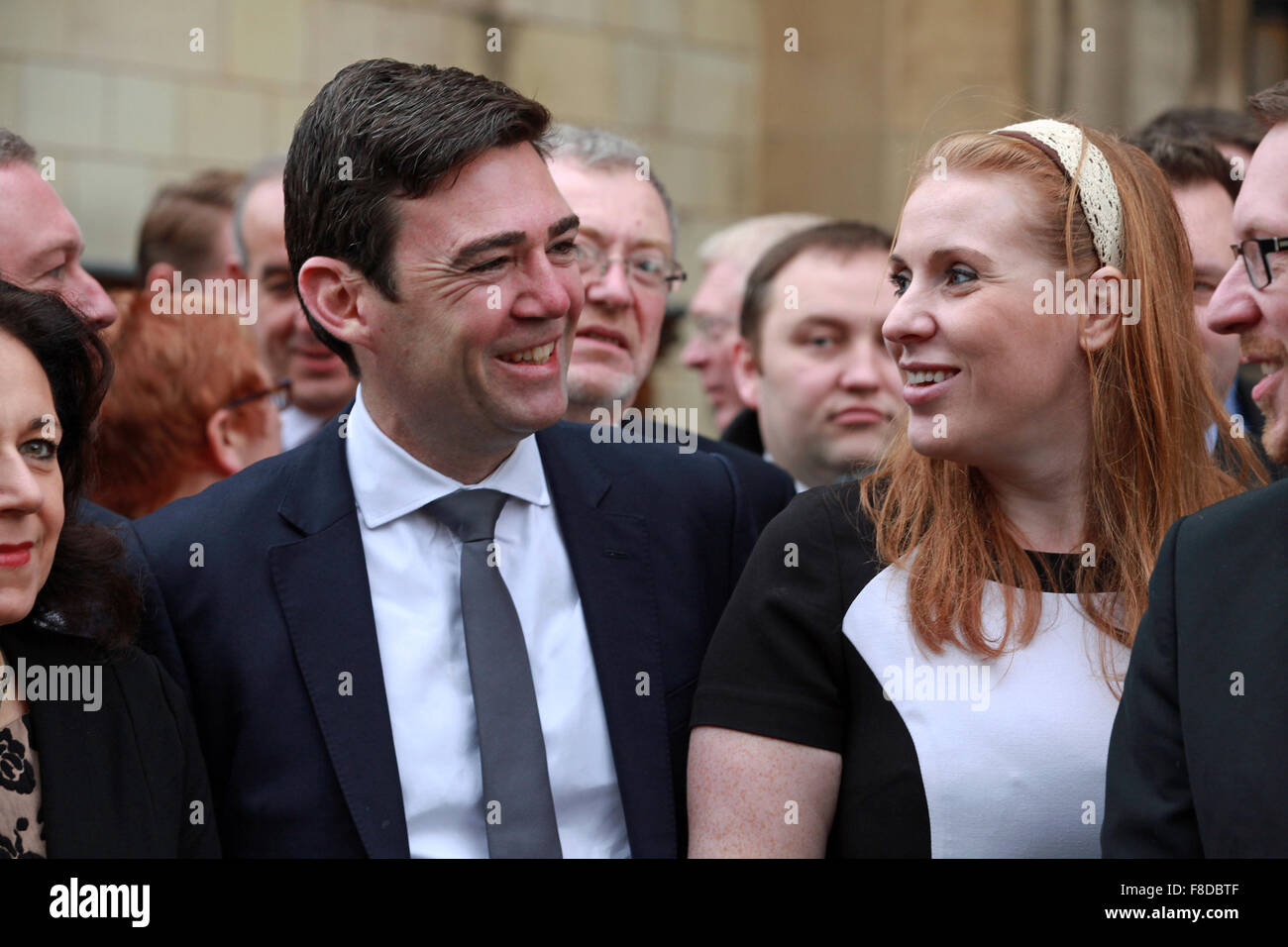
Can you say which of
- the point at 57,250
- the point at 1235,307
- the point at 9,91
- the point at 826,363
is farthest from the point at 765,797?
the point at 9,91

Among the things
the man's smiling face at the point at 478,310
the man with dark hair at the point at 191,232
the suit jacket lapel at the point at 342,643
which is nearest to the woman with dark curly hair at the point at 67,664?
the suit jacket lapel at the point at 342,643

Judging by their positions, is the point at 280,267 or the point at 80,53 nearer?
the point at 280,267

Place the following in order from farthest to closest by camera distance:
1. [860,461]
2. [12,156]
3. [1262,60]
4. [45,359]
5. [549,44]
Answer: [1262,60], [549,44], [860,461], [12,156], [45,359]

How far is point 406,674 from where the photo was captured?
316cm

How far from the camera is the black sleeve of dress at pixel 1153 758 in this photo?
243 cm

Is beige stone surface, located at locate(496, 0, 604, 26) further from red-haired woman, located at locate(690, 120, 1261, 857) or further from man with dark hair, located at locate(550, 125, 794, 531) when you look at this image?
red-haired woman, located at locate(690, 120, 1261, 857)

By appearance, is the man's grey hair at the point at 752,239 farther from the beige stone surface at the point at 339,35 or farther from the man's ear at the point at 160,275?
the beige stone surface at the point at 339,35

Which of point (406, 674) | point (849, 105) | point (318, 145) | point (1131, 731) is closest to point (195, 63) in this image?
point (849, 105)

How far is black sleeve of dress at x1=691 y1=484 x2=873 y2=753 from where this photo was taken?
2936 millimetres

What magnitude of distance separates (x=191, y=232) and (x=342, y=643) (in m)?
3.57

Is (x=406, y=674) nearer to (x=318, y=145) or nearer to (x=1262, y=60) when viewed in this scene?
(x=318, y=145)

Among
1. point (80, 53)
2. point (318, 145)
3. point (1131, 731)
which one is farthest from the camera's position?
Result: point (80, 53)

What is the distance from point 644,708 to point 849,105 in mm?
8295

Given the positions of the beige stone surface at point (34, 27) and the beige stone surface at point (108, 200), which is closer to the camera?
the beige stone surface at point (34, 27)
